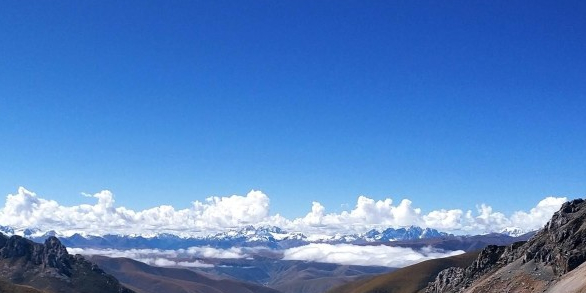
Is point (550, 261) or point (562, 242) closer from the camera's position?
point (550, 261)

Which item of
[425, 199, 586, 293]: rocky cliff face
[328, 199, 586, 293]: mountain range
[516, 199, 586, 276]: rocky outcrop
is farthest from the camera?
[425, 199, 586, 293]: rocky cliff face

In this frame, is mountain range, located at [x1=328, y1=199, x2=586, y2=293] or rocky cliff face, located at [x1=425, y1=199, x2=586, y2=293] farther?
rocky cliff face, located at [x1=425, y1=199, x2=586, y2=293]

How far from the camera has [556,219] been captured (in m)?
198

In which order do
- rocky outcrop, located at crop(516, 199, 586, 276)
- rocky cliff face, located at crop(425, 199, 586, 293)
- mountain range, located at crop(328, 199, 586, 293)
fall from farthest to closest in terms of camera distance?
rocky cliff face, located at crop(425, 199, 586, 293) < rocky outcrop, located at crop(516, 199, 586, 276) < mountain range, located at crop(328, 199, 586, 293)

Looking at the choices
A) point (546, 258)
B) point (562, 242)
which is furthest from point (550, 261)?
point (562, 242)

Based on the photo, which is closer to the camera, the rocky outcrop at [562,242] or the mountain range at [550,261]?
the mountain range at [550,261]

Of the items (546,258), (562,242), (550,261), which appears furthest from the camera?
(546,258)

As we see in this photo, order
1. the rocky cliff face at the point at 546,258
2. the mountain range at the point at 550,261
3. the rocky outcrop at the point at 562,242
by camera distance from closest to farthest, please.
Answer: the mountain range at the point at 550,261 → the rocky outcrop at the point at 562,242 → the rocky cliff face at the point at 546,258

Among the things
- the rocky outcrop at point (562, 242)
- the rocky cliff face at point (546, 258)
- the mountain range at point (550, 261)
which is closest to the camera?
the mountain range at point (550, 261)

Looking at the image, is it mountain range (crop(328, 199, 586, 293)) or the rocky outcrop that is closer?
mountain range (crop(328, 199, 586, 293))

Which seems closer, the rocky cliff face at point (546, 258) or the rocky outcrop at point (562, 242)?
the rocky outcrop at point (562, 242)

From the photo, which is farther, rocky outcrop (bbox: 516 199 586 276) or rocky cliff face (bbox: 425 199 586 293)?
rocky cliff face (bbox: 425 199 586 293)

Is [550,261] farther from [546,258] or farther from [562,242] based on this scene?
[562,242]

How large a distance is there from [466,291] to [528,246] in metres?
26.0
